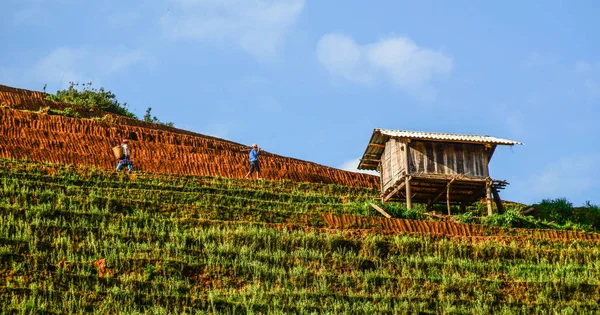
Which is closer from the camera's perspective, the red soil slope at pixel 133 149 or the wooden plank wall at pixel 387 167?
the red soil slope at pixel 133 149

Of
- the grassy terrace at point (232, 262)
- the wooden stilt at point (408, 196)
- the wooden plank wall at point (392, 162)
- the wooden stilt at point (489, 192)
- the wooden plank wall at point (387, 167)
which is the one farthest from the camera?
the wooden plank wall at point (387, 167)

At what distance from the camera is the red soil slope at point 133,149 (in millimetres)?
34875

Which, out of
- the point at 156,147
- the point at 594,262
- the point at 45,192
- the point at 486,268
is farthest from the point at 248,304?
the point at 156,147

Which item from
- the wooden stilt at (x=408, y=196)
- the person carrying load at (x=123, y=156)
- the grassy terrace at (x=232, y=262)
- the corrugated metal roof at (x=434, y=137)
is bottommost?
the grassy terrace at (x=232, y=262)

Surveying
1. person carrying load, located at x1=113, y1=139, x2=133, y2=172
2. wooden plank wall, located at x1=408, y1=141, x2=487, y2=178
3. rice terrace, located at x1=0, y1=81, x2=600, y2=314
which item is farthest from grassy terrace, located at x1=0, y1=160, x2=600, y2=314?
wooden plank wall, located at x1=408, y1=141, x2=487, y2=178

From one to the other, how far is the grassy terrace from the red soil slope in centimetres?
554

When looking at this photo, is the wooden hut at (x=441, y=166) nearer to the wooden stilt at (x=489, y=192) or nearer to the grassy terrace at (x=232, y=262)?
the wooden stilt at (x=489, y=192)

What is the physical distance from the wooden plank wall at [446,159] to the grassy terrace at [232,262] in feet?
20.7

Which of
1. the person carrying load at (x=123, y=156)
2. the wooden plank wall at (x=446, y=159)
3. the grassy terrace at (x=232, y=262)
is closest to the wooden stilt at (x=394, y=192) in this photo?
the wooden plank wall at (x=446, y=159)

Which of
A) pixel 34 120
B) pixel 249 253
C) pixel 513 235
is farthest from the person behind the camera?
pixel 34 120

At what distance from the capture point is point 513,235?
2845 centimetres

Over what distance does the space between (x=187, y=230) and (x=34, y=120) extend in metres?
15.3

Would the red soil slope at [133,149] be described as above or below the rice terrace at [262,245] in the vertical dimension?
above

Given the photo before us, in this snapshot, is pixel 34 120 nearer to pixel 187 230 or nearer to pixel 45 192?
pixel 45 192
